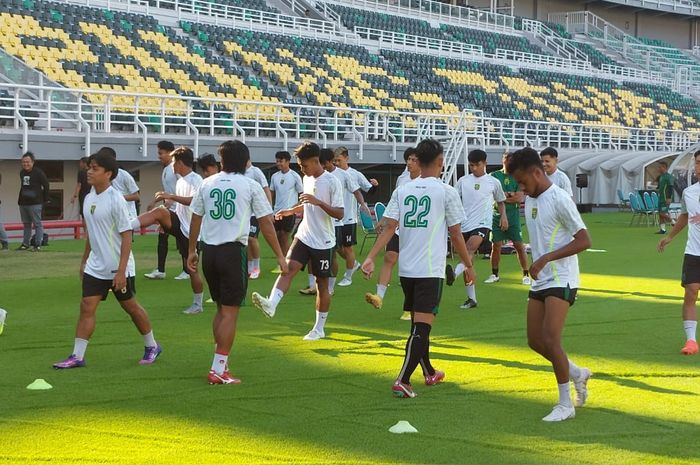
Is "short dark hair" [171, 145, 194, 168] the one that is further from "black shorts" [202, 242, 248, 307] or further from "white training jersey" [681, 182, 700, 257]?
"white training jersey" [681, 182, 700, 257]

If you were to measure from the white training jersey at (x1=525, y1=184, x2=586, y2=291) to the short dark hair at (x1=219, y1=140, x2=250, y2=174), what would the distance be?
92.4 inches

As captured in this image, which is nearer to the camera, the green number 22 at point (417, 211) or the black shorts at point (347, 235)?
the green number 22 at point (417, 211)

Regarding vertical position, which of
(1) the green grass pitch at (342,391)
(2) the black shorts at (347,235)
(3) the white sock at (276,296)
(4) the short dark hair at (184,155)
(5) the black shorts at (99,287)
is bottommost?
(1) the green grass pitch at (342,391)

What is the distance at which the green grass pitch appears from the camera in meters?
6.45

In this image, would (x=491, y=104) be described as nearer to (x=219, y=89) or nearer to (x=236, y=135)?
(x=219, y=89)

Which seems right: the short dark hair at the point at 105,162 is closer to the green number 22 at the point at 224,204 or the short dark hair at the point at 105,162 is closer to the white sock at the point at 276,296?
the green number 22 at the point at 224,204

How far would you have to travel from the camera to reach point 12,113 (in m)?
24.5

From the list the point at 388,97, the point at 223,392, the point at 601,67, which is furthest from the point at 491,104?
the point at 223,392

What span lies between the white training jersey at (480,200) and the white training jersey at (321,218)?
3.32 metres

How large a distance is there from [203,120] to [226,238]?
20.7 meters

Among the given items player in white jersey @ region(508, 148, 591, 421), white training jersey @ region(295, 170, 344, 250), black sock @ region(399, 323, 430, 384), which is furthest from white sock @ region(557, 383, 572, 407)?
white training jersey @ region(295, 170, 344, 250)

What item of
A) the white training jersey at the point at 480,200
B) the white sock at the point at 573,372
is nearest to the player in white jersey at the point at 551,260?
the white sock at the point at 573,372

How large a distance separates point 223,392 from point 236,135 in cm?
2026

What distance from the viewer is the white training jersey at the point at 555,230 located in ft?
23.4
